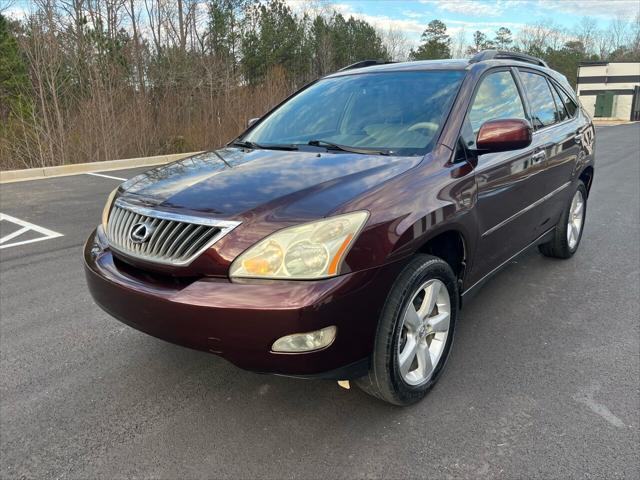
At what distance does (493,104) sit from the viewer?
3.34 m

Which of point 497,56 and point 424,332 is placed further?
point 497,56

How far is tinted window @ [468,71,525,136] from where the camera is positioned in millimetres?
3113

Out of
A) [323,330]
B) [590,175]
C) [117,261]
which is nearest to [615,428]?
[323,330]

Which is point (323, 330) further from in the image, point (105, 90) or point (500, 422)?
point (105, 90)

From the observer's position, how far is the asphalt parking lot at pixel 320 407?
2.21 metres

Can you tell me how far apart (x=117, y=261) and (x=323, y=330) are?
46.7 inches

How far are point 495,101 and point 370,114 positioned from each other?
863 mm

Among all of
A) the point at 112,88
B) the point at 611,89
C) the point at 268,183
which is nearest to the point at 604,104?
the point at 611,89

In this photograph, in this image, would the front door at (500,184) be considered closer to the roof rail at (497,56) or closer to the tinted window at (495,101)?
the tinted window at (495,101)

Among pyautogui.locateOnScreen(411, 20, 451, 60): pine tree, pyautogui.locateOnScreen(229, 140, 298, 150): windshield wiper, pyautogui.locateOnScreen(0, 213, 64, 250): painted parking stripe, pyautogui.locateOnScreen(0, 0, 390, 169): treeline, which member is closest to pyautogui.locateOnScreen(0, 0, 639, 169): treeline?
pyautogui.locateOnScreen(0, 0, 390, 169): treeline

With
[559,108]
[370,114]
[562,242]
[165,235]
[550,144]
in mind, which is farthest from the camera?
[562,242]

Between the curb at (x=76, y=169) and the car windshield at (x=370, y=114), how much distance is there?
22.3 ft

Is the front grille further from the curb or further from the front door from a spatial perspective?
the curb

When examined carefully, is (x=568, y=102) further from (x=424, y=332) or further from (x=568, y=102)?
(x=424, y=332)
